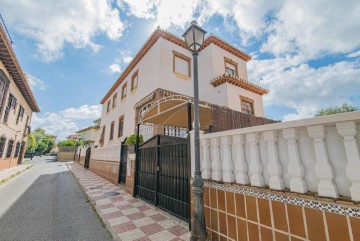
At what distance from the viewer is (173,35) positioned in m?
11.0

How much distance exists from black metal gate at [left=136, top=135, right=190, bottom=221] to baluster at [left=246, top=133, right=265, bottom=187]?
5.38 ft

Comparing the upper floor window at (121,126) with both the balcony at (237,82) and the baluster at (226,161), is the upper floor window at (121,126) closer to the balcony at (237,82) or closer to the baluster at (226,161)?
the balcony at (237,82)

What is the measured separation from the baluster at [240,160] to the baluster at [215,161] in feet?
1.17

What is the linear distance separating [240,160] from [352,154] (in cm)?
127

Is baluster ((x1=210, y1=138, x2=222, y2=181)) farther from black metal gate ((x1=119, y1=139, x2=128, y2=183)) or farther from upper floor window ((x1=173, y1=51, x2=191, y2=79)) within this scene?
upper floor window ((x1=173, y1=51, x2=191, y2=79))

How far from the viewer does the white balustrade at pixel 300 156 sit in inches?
63.2

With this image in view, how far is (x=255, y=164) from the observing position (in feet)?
7.79

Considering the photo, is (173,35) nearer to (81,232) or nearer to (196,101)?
(196,101)

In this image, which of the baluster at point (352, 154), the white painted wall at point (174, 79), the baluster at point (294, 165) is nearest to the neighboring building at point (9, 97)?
the white painted wall at point (174, 79)

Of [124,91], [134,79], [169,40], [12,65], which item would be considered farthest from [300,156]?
[12,65]

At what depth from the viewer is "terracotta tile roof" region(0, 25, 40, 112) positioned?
902 centimetres

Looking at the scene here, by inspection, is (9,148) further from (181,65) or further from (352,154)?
(352,154)

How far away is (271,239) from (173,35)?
457 inches

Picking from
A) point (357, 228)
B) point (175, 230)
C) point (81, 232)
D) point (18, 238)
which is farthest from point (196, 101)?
point (18, 238)
